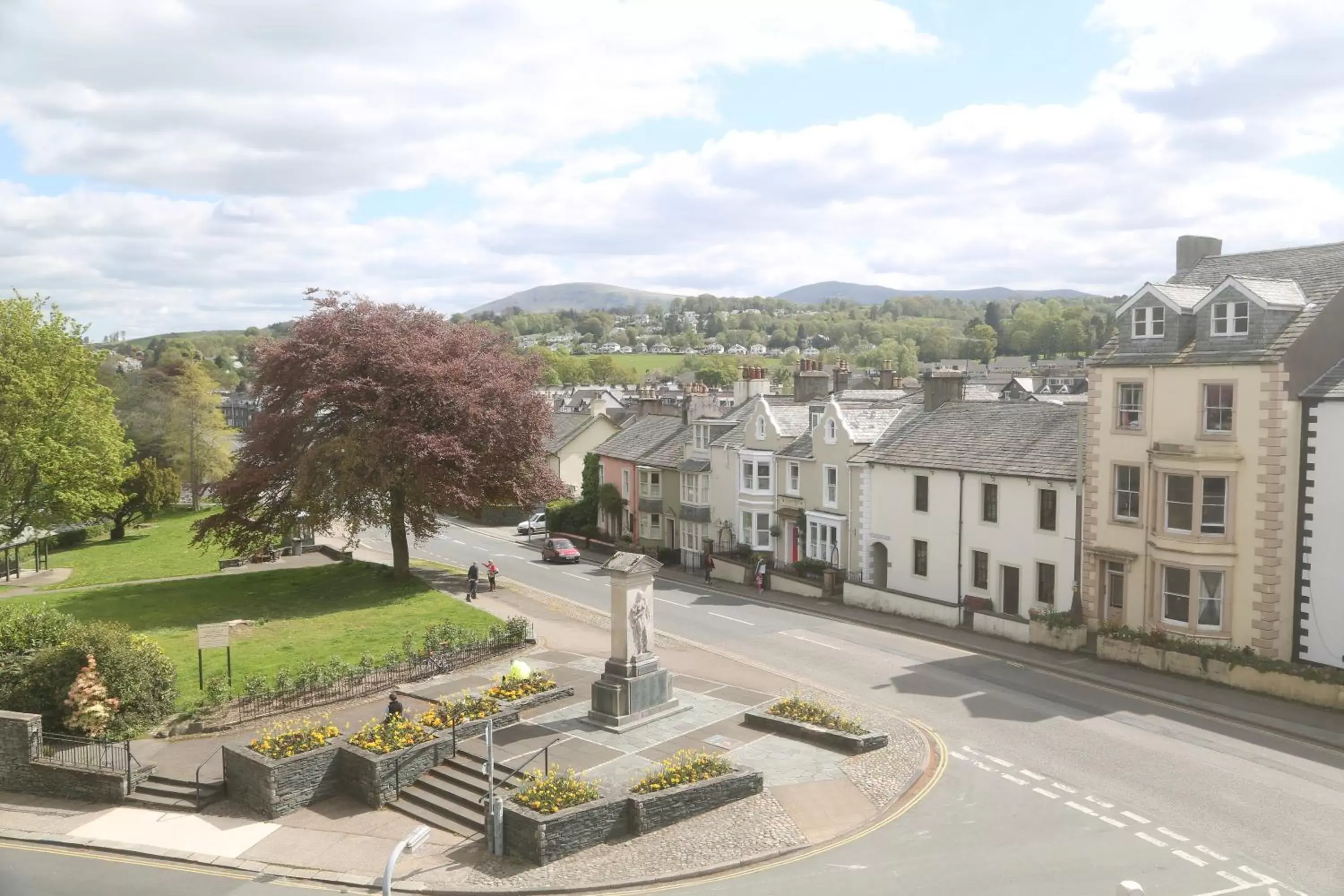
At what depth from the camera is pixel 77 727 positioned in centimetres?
2350

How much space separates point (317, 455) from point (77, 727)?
15356mm

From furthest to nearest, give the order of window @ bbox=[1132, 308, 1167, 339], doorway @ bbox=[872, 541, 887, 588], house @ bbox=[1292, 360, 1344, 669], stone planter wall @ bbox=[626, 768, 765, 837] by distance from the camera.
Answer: doorway @ bbox=[872, 541, 887, 588], window @ bbox=[1132, 308, 1167, 339], house @ bbox=[1292, 360, 1344, 669], stone planter wall @ bbox=[626, 768, 765, 837]

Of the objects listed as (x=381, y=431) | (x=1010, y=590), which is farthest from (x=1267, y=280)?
(x=381, y=431)

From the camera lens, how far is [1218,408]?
1126 inches

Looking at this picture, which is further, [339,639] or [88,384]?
[88,384]

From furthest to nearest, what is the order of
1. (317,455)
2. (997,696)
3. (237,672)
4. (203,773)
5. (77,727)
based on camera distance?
(317,455) → (237,672) → (997,696) → (77,727) → (203,773)

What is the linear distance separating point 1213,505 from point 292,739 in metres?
25.9

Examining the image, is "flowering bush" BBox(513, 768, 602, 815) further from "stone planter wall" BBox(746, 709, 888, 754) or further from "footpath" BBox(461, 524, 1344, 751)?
"footpath" BBox(461, 524, 1344, 751)

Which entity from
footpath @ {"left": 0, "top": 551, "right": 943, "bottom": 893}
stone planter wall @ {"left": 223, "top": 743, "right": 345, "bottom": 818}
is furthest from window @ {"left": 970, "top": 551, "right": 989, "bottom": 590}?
stone planter wall @ {"left": 223, "top": 743, "right": 345, "bottom": 818}

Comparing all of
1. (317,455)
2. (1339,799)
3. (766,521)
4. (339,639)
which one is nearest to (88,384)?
(317,455)

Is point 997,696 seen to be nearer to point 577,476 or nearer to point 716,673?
point 716,673

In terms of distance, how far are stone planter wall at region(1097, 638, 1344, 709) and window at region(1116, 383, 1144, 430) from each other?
22.2ft

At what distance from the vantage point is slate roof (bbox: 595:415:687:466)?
59.5m

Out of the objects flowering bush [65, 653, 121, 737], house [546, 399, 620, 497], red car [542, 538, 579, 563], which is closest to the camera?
flowering bush [65, 653, 121, 737]
